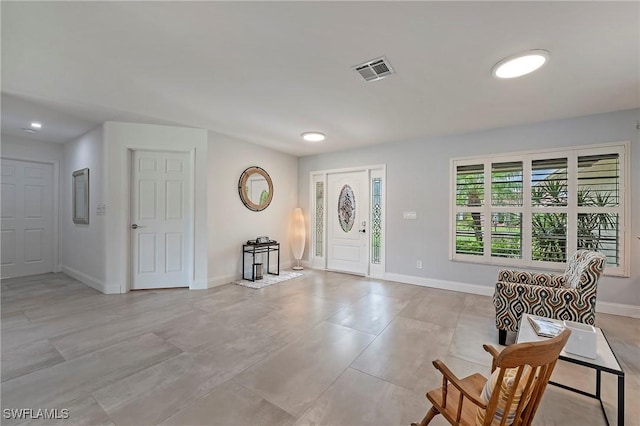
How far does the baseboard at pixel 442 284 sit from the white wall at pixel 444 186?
14mm

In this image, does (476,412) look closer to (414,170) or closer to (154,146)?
(414,170)

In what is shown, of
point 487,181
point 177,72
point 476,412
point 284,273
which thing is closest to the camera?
point 476,412

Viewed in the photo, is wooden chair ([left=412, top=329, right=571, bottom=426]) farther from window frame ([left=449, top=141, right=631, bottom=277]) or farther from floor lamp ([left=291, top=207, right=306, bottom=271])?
floor lamp ([left=291, top=207, right=306, bottom=271])

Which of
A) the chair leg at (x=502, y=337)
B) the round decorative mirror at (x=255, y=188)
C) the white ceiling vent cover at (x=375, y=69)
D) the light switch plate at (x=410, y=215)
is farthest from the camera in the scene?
the round decorative mirror at (x=255, y=188)

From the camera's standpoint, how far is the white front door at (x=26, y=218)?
Answer: 15.6 ft

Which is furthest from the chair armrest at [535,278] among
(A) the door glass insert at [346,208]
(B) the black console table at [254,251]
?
(B) the black console table at [254,251]

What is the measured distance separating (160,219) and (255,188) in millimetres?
1658

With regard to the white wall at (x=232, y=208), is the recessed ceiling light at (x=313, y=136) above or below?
above

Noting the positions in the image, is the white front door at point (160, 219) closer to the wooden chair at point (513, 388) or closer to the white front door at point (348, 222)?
the white front door at point (348, 222)

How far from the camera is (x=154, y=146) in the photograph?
13.3ft

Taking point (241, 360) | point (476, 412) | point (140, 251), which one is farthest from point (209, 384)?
point (140, 251)

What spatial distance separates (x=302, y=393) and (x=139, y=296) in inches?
124

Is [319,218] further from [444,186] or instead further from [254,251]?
[444,186]

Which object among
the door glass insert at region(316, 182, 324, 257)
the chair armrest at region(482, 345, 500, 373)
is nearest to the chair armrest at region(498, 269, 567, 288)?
the chair armrest at region(482, 345, 500, 373)
